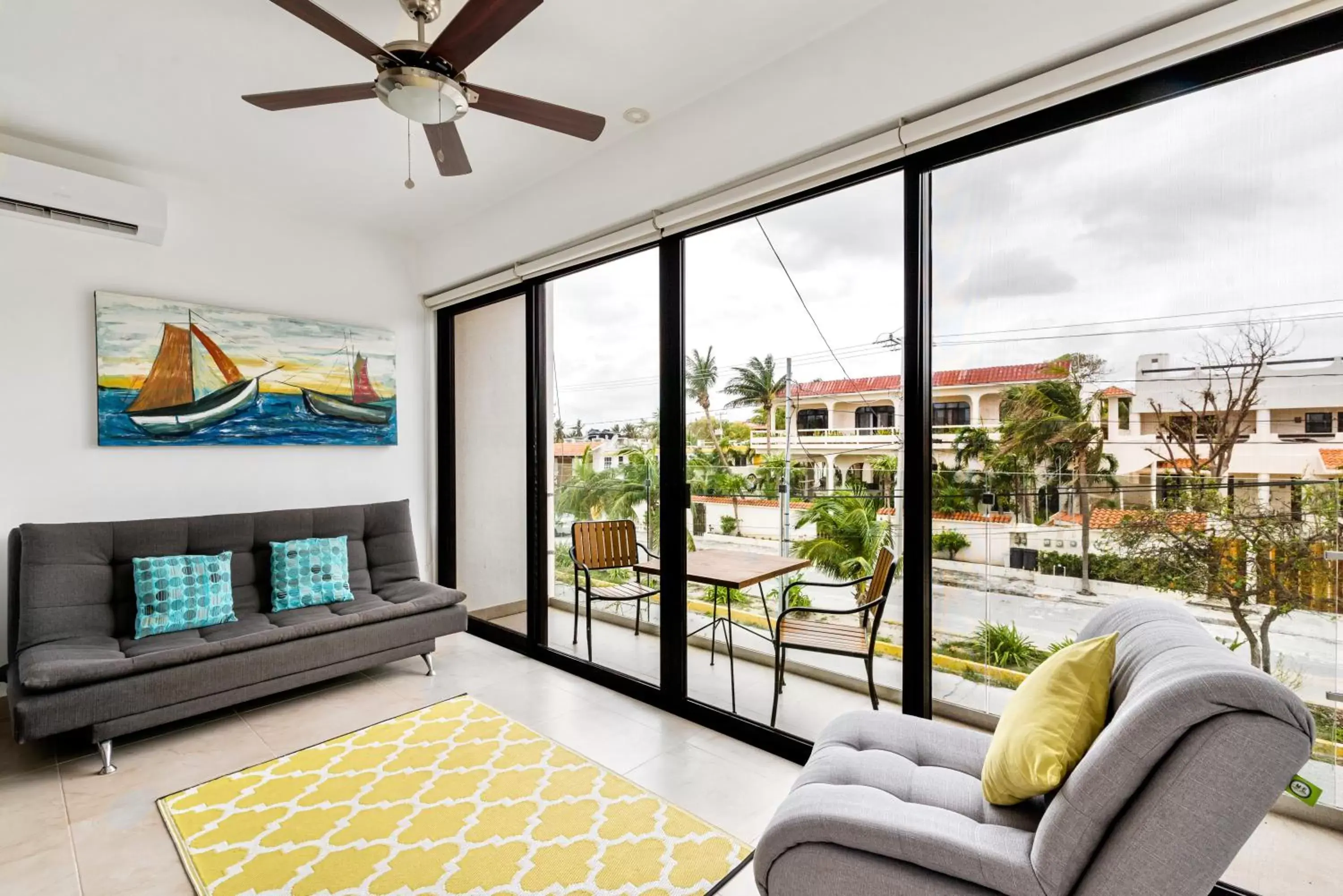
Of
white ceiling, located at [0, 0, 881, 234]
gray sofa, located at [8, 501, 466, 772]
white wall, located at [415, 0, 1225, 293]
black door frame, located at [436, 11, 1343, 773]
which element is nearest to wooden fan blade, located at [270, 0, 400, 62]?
white ceiling, located at [0, 0, 881, 234]

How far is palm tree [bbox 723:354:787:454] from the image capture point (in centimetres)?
269

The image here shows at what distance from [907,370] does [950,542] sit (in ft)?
1.99

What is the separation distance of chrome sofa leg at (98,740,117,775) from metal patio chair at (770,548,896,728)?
8.47 ft

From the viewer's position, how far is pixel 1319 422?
5.22 feet

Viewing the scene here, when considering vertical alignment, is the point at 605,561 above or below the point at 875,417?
below

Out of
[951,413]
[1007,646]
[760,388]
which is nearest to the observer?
[1007,646]


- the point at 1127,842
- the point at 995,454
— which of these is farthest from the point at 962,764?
the point at 995,454

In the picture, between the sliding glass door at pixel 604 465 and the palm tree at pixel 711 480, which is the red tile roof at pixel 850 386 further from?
the sliding glass door at pixel 604 465

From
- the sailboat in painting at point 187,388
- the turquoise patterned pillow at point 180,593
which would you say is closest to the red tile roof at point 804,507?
the turquoise patterned pillow at point 180,593

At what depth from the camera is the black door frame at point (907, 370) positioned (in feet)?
5.65

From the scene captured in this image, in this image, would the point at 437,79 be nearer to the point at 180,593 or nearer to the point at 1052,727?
the point at 1052,727

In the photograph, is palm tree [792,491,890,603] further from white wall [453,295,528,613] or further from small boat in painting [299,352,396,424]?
small boat in painting [299,352,396,424]

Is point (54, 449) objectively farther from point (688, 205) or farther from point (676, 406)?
point (688, 205)

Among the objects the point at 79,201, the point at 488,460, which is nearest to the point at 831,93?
the point at 488,460
